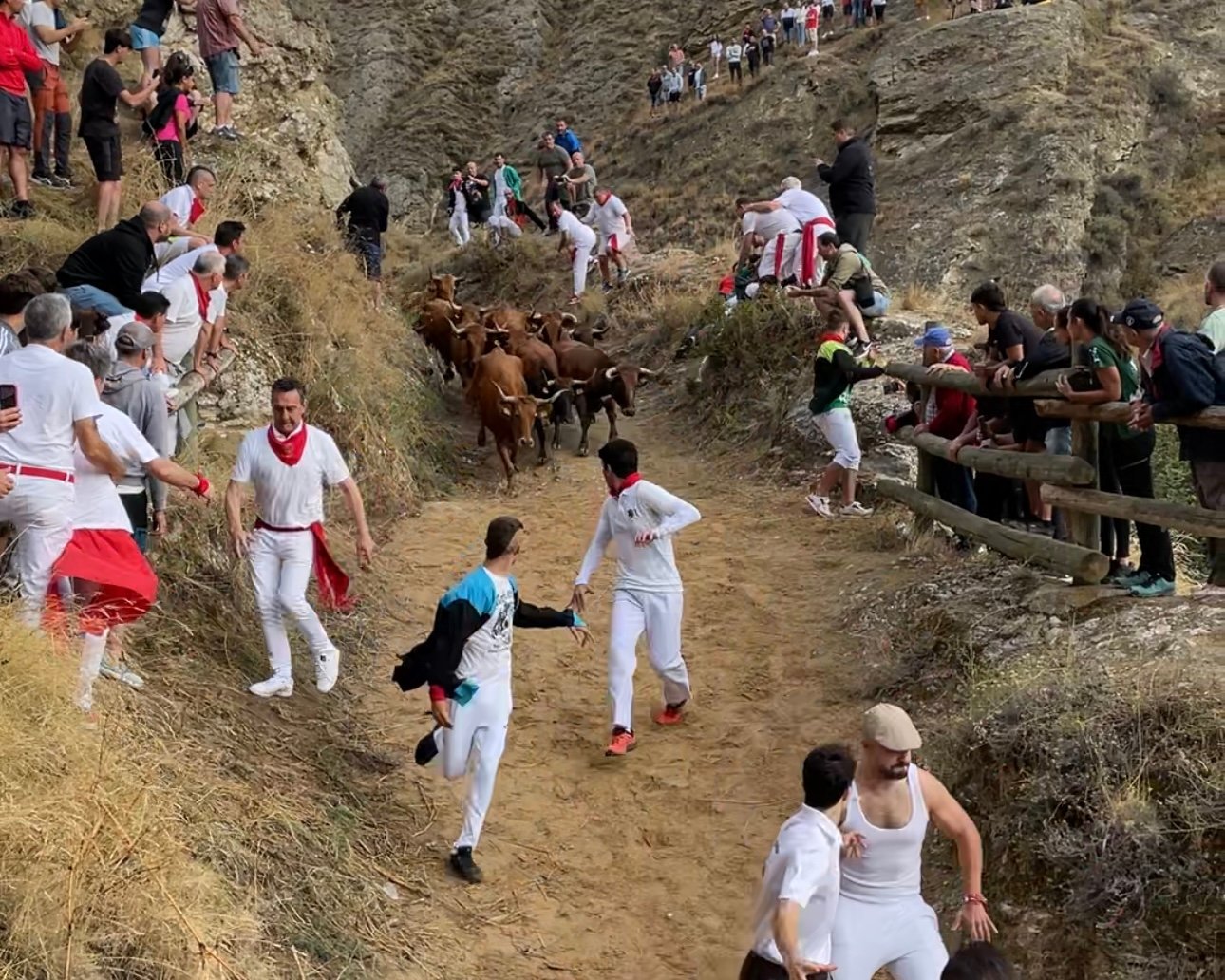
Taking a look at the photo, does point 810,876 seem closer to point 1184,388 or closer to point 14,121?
point 1184,388

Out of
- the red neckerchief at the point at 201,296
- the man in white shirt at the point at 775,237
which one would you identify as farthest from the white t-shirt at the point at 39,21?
the man in white shirt at the point at 775,237

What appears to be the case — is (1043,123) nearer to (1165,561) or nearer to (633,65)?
(633,65)

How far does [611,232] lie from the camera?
2086cm

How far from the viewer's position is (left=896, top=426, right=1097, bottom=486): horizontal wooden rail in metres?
7.28

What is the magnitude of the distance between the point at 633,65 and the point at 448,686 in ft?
115

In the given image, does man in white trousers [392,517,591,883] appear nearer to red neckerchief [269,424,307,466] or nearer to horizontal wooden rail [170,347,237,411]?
red neckerchief [269,424,307,466]

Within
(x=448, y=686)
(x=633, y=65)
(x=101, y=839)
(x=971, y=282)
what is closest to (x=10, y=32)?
(x=448, y=686)

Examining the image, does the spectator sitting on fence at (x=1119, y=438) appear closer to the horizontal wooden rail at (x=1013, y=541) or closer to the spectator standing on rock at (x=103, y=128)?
the horizontal wooden rail at (x=1013, y=541)

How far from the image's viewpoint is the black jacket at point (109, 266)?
8.77 metres

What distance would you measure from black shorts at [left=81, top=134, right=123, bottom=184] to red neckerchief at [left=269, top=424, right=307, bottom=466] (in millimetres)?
6036

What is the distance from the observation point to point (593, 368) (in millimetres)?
15320

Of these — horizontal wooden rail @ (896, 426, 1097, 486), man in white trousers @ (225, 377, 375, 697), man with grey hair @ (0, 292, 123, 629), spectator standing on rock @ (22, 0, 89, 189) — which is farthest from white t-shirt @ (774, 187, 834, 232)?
man with grey hair @ (0, 292, 123, 629)

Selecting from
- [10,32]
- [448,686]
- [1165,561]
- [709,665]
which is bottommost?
[709,665]

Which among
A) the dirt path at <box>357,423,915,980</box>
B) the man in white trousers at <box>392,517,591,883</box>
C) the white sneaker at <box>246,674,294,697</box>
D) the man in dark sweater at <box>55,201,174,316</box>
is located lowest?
the dirt path at <box>357,423,915,980</box>
